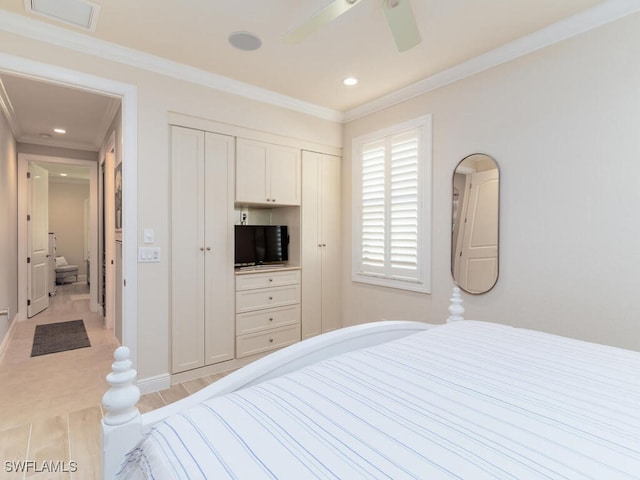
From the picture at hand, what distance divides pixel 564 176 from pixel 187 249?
2871 millimetres

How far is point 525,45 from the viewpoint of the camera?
2.39 meters

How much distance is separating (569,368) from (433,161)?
2.15m

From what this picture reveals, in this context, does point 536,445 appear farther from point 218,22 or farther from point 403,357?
point 218,22

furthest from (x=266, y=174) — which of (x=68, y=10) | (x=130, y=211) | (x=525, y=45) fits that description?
(x=525, y=45)

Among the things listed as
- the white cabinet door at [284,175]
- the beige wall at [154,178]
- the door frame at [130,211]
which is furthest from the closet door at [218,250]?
the door frame at [130,211]

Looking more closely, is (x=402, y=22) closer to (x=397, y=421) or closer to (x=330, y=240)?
(x=397, y=421)

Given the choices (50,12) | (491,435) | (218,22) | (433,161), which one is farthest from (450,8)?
(50,12)

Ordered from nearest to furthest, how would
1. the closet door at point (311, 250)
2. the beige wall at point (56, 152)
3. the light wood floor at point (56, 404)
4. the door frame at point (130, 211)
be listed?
1. the light wood floor at point (56, 404)
2. the door frame at point (130, 211)
3. the closet door at point (311, 250)
4. the beige wall at point (56, 152)

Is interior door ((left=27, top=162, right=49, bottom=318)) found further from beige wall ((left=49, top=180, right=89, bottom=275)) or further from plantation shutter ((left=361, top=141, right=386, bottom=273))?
plantation shutter ((left=361, top=141, right=386, bottom=273))

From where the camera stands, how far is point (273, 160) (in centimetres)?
340

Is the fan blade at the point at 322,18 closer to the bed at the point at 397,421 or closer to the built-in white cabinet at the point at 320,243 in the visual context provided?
the bed at the point at 397,421

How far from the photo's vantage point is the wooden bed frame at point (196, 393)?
0.90 m

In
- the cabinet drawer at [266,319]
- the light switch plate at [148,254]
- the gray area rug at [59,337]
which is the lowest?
the gray area rug at [59,337]

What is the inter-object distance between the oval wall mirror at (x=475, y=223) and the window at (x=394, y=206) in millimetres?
279
